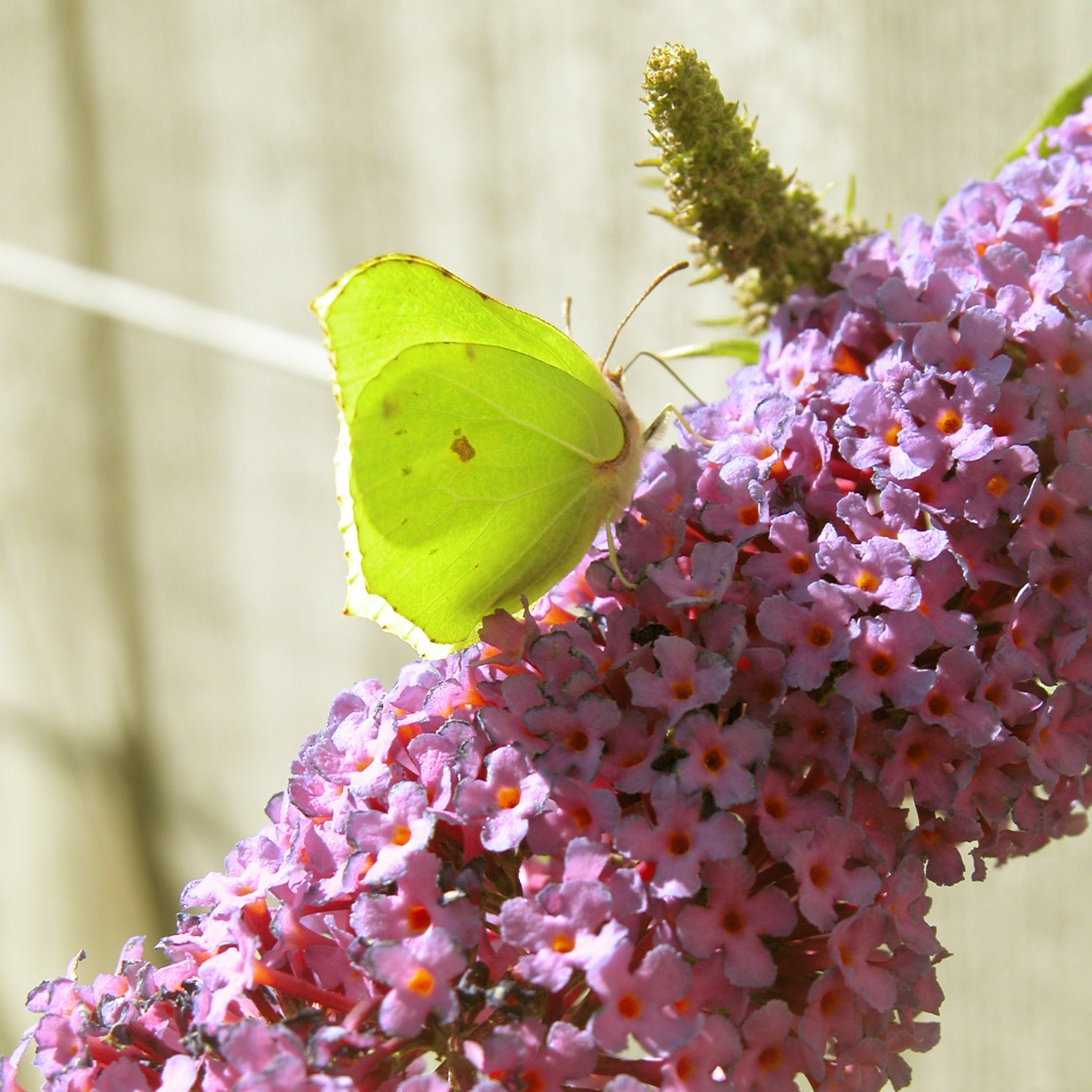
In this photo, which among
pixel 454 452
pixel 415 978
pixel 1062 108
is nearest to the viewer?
pixel 415 978

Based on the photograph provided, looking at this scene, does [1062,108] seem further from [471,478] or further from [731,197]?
[471,478]

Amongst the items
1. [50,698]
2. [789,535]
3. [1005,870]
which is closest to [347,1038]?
[789,535]

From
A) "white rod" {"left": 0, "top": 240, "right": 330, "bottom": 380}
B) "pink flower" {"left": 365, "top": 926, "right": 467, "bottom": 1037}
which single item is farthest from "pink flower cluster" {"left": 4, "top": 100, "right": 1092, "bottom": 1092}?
"white rod" {"left": 0, "top": 240, "right": 330, "bottom": 380}

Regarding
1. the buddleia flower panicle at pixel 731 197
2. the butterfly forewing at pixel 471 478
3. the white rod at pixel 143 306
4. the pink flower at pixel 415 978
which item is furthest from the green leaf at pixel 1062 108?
the white rod at pixel 143 306

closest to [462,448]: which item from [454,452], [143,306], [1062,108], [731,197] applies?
[454,452]

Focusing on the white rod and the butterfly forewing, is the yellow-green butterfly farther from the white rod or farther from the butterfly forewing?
the white rod

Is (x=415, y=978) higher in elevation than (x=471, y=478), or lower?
lower

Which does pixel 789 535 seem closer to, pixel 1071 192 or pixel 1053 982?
pixel 1071 192
